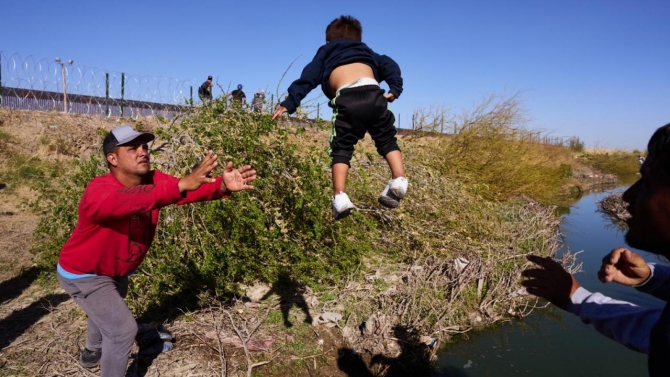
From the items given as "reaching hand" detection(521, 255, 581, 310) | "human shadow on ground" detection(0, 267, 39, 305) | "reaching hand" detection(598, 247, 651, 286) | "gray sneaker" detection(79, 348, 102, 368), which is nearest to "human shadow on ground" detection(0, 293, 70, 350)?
"human shadow on ground" detection(0, 267, 39, 305)

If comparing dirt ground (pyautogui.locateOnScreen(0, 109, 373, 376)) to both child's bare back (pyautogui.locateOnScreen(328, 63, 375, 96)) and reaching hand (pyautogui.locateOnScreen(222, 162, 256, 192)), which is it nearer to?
reaching hand (pyautogui.locateOnScreen(222, 162, 256, 192))

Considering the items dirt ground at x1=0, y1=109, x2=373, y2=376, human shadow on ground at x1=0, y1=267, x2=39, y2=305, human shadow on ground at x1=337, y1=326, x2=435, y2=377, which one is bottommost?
human shadow on ground at x1=337, y1=326, x2=435, y2=377

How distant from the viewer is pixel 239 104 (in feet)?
19.3

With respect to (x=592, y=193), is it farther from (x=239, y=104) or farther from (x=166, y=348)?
(x=166, y=348)

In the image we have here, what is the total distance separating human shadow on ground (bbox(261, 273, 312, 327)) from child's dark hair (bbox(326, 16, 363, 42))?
3021 millimetres

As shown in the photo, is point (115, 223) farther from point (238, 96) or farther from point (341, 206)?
point (238, 96)

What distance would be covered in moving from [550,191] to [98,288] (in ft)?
40.5

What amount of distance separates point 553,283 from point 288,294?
4398mm

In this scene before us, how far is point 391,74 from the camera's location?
12.3ft

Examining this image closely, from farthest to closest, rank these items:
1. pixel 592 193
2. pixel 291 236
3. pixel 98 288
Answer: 1. pixel 592 193
2. pixel 291 236
3. pixel 98 288

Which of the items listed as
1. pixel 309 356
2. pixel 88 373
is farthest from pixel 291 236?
pixel 88 373

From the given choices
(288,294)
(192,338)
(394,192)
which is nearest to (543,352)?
(288,294)

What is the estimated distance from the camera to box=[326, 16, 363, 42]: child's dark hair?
12.1 feet

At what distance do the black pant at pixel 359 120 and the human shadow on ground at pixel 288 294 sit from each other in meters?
2.36
